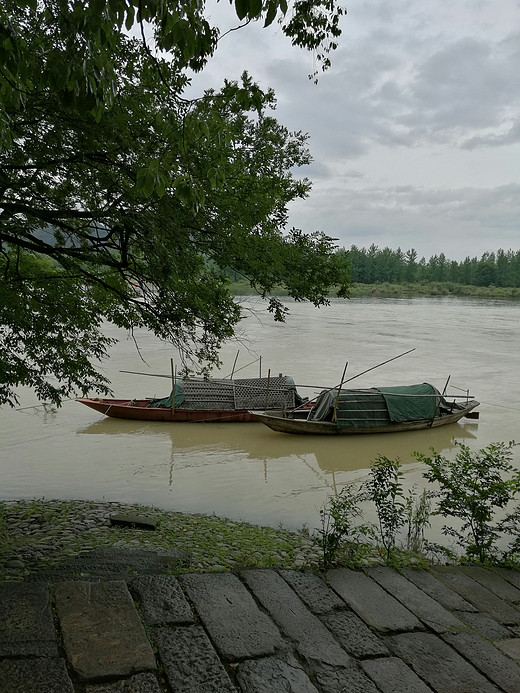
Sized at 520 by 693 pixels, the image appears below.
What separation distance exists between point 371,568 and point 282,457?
9924mm

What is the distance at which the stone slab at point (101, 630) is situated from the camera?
9.07 ft

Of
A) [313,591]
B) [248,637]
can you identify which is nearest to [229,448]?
[313,591]

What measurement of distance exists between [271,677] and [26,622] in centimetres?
144

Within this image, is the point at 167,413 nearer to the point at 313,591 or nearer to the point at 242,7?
the point at 313,591

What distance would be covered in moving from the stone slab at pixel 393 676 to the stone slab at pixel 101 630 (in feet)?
4.12

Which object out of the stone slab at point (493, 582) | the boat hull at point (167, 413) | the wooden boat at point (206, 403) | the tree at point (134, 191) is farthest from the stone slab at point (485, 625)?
the boat hull at point (167, 413)

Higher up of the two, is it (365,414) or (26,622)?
(26,622)

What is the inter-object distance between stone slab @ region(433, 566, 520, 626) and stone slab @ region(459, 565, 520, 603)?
0.10m

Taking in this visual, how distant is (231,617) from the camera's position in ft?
11.3

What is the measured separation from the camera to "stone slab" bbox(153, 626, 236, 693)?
272cm

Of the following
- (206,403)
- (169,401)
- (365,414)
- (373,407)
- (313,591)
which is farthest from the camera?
(206,403)

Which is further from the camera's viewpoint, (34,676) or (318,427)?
(318,427)

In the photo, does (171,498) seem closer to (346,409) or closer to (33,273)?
(33,273)

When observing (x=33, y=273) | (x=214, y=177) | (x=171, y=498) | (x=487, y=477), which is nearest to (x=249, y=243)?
(x=214, y=177)
